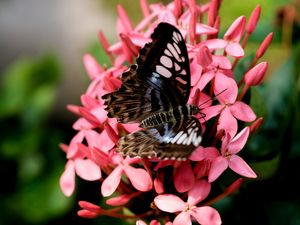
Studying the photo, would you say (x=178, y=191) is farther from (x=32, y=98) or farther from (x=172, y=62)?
(x=32, y=98)

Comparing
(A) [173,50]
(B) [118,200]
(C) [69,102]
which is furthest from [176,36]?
(C) [69,102]

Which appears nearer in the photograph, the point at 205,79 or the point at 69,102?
the point at 205,79

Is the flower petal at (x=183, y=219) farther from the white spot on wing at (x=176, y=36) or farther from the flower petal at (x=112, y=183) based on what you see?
the white spot on wing at (x=176, y=36)

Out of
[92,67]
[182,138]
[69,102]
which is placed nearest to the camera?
[182,138]

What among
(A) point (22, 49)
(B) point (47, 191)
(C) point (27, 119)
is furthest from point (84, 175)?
(A) point (22, 49)

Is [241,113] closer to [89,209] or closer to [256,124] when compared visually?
[256,124]

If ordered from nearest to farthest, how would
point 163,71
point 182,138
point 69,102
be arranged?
point 182,138, point 163,71, point 69,102

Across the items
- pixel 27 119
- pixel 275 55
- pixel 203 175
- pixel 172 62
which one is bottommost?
pixel 275 55

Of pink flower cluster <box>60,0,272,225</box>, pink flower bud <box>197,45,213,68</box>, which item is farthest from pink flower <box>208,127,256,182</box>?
pink flower bud <box>197,45,213,68</box>
